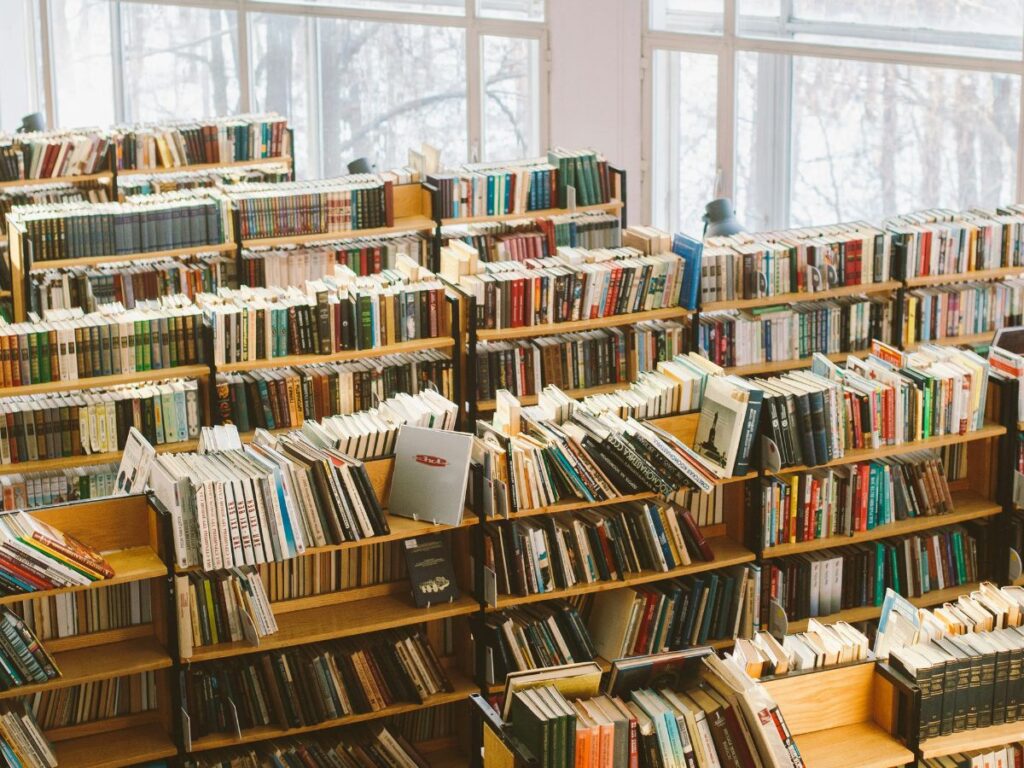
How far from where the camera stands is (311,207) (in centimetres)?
840

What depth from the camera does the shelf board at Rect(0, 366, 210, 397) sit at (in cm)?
635

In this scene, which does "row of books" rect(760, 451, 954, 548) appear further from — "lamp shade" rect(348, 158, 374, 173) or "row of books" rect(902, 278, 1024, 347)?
"lamp shade" rect(348, 158, 374, 173)

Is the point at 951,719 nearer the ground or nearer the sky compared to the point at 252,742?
nearer the sky

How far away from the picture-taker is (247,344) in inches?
262

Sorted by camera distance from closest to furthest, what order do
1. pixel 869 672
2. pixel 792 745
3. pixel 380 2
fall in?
pixel 792 745 → pixel 869 672 → pixel 380 2

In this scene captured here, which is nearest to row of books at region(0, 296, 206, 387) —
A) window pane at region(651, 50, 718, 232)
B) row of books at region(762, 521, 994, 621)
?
row of books at region(762, 521, 994, 621)

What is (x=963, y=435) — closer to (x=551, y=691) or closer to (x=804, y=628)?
(x=804, y=628)

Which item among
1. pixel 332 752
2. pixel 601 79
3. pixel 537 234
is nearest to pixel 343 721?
pixel 332 752

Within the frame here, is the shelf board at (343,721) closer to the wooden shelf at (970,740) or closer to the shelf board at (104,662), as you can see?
the shelf board at (104,662)

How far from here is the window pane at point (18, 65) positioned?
41.9 feet

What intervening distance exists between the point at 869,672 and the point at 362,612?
1727 mm

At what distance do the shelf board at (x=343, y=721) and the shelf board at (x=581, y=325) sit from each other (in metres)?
2.33

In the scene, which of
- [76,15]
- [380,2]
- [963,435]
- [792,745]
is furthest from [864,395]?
[76,15]

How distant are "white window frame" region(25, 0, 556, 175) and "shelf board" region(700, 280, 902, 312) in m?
5.40
